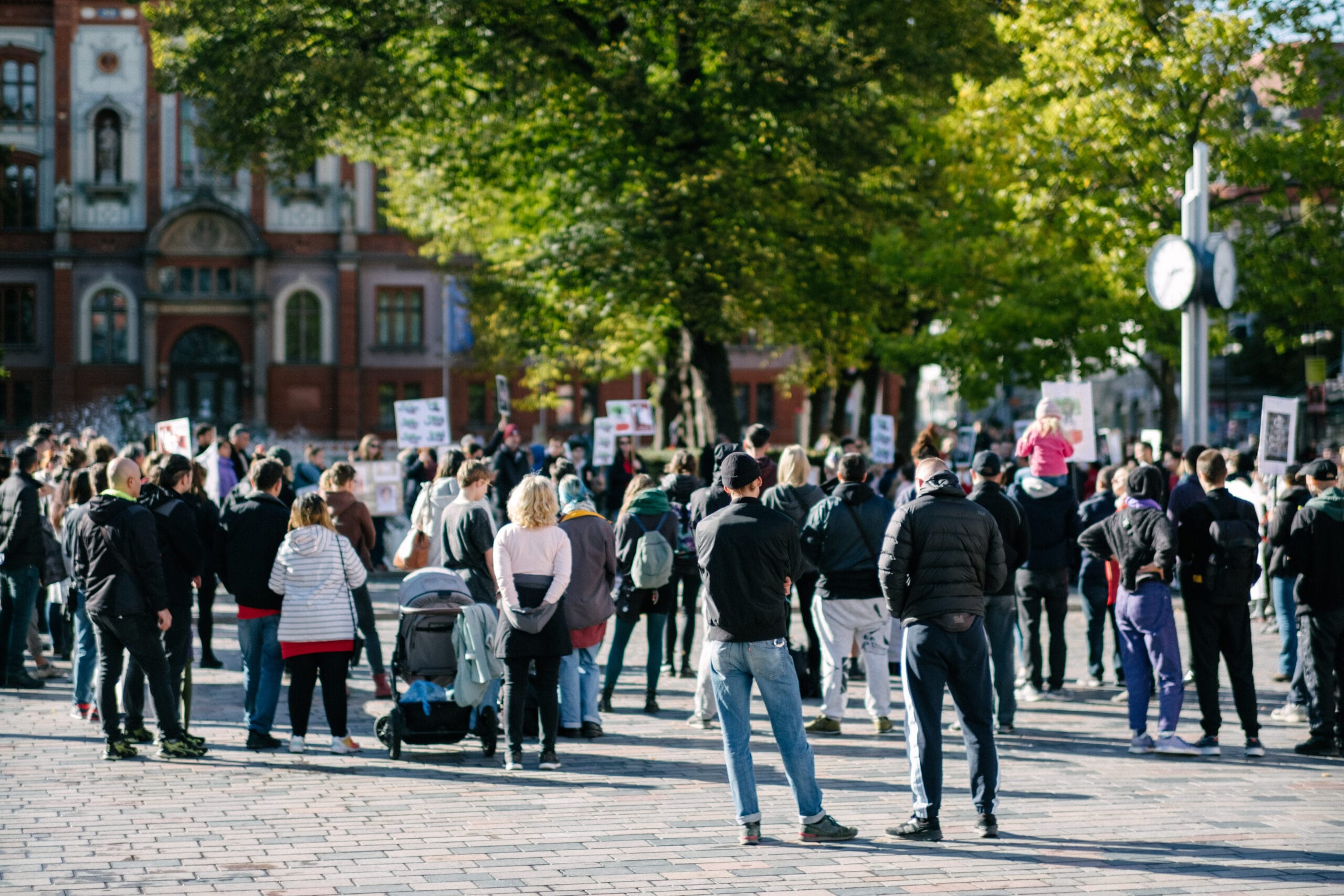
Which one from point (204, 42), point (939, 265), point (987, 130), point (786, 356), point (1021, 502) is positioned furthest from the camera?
point (786, 356)

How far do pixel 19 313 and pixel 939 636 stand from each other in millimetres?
55130

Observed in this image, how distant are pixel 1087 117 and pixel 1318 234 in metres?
4.79

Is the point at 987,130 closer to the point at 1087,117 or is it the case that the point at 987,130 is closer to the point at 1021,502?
the point at 1087,117

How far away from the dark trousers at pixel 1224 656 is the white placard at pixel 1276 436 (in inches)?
269

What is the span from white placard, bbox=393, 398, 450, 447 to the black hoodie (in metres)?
13.2

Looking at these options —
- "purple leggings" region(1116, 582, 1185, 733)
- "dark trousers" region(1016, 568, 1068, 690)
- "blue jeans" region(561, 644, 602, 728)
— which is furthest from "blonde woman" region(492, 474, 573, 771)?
"dark trousers" region(1016, 568, 1068, 690)

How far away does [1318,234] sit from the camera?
2766 cm

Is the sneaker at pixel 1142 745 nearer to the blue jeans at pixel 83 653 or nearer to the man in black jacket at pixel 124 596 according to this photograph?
the man in black jacket at pixel 124 596

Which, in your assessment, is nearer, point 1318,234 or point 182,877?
point 182,877

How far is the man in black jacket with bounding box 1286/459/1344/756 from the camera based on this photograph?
33.4ft

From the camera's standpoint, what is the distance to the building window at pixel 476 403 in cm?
5988

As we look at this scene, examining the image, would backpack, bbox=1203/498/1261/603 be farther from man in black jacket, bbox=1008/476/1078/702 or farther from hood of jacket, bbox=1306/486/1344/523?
man in black jacket, bbox=1008/476/1078/702

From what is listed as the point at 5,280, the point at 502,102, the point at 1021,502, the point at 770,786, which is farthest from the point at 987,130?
the point at 5,280

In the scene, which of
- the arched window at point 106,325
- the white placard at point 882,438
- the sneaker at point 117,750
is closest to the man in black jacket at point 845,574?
the sneaker at point 117,750
